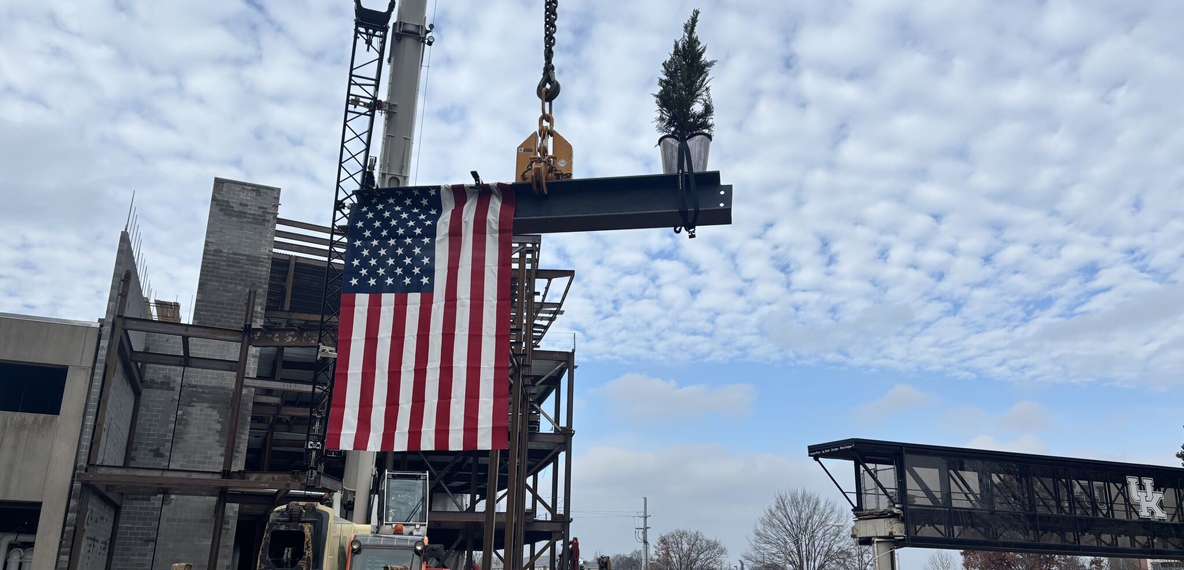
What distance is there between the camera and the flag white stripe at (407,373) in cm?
1511

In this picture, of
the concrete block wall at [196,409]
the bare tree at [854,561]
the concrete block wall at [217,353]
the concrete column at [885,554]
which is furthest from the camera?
the bare tree at [854,561]

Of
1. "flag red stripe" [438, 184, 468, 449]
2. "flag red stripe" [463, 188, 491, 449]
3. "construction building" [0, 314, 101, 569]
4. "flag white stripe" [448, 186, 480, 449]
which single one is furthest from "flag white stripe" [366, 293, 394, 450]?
"construction building" [0, 314, 101, 569]

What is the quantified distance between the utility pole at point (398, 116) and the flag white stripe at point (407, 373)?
539cm

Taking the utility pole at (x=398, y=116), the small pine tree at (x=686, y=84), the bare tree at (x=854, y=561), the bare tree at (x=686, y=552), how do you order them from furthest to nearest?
the bare tree at (x=686, y=552)
the bare tree at (x=854, y=561)
the utility pole at (x=398, y=116)
the small pine tree at (x=686, y=84)

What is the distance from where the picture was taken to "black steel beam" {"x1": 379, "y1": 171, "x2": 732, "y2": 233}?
584 inches

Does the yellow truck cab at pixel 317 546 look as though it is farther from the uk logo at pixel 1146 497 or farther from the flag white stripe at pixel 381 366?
the uk logo at pixel 1146 497

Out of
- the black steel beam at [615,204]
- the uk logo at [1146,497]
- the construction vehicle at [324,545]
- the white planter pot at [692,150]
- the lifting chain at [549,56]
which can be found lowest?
the construction vehicle at [324,545]

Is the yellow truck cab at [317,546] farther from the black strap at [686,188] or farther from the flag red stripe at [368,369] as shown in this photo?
the black strap at [686,188]

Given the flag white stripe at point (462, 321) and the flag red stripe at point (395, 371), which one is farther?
the flag red stripe at point (395, 371)

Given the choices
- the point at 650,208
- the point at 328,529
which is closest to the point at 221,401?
the point at 328,529

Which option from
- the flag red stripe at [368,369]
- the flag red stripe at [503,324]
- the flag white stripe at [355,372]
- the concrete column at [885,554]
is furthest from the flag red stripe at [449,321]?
the concrete column at [885,554]

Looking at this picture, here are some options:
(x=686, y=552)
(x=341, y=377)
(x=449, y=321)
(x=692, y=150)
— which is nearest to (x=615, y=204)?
(x=692, y=150)

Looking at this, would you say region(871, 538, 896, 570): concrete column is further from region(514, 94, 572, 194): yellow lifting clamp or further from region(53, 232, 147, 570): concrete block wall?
region(53, 232, 147, 570): concrete block wall

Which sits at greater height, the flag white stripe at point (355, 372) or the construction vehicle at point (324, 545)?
the flag white stripe at point (355, 372)
